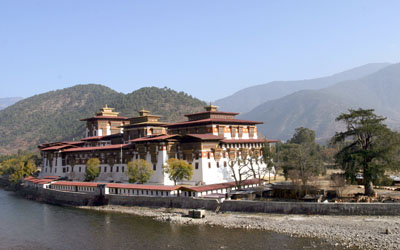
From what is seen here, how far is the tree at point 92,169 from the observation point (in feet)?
230

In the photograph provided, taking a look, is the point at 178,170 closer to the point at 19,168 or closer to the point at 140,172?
the point at 140,172

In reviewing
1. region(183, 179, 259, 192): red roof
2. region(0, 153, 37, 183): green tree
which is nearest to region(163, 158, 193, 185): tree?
region(183, 179, 259, 192): red roof

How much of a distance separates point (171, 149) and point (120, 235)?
78.6 feet

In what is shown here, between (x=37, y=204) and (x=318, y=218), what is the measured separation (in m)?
48.9

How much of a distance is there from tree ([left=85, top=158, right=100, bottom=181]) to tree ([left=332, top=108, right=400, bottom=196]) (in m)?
44.1

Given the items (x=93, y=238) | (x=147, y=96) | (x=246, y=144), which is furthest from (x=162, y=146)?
(x=147, y=96)

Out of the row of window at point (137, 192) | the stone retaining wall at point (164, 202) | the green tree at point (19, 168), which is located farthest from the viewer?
the green tree at point (19, 168)

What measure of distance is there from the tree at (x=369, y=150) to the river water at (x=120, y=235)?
634 inches

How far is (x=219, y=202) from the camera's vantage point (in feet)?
152

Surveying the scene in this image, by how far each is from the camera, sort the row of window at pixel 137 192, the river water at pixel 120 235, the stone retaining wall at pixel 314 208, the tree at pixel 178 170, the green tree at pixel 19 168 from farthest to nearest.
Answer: the green tree at pixel 19 168 → the tree at pixel 178 170 → the row of window at pixel 137 192 → the stone retaining wall at pixel 314 208 → the river water at pixel 120 235

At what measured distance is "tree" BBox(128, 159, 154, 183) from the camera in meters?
59.8

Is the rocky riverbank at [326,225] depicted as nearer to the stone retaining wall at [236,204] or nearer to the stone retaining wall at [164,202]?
the stone retaining wall at [236,204]

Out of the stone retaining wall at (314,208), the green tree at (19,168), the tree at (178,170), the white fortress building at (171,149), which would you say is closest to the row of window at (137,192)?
the tree at (178,170)

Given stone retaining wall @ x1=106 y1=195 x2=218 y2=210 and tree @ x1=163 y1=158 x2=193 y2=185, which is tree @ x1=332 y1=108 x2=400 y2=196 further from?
tree @ x1=163 y1=158 x2=193 y2=185
